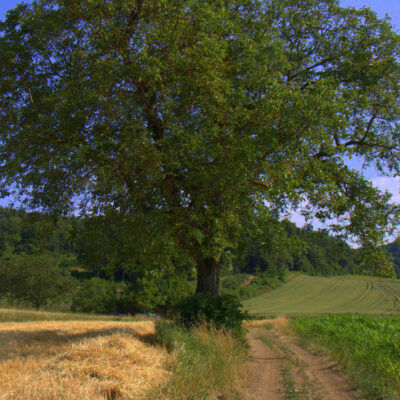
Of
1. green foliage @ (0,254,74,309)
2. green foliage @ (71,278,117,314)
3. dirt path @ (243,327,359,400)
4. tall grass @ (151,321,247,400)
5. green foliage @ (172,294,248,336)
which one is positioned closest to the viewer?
tall grass @ (151,321,247,400)

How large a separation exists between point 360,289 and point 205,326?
77827mm

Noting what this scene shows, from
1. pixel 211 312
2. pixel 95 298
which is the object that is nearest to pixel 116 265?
pixel 211 312

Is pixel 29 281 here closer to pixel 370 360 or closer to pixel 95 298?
pixel 95 298

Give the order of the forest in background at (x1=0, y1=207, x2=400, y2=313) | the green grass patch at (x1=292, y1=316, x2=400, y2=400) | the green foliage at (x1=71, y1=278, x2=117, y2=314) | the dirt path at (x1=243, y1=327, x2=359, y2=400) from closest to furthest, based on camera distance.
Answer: the green grass patch at (x1=292, y1=316, x2=400, y2=400)
the dirt path at (x1=243, y1=327, x2=359, y2=400)
the forest in background at (x1=0, y1=207, x2=400, y2=313)
the green foliage at (x1=71, y1=278, x2=117, y2=314)

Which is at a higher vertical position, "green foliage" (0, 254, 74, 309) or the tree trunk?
the tree trunk

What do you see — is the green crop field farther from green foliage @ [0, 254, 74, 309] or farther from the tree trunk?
the tree trunk

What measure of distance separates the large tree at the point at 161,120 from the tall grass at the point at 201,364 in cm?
231

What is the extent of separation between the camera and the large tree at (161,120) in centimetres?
904

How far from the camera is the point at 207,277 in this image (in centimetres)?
1262

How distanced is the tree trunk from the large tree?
56.1 inches

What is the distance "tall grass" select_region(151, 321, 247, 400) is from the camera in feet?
20.6

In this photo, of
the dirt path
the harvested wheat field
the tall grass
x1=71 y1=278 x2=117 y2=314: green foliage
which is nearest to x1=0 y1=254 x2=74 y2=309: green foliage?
x1=71 y1=278 x2=117 y2=314: green foliage

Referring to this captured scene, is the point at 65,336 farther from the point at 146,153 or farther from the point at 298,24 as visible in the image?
the point at 298,24

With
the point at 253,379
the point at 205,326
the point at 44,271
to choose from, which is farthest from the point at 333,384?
the point at 44,271
